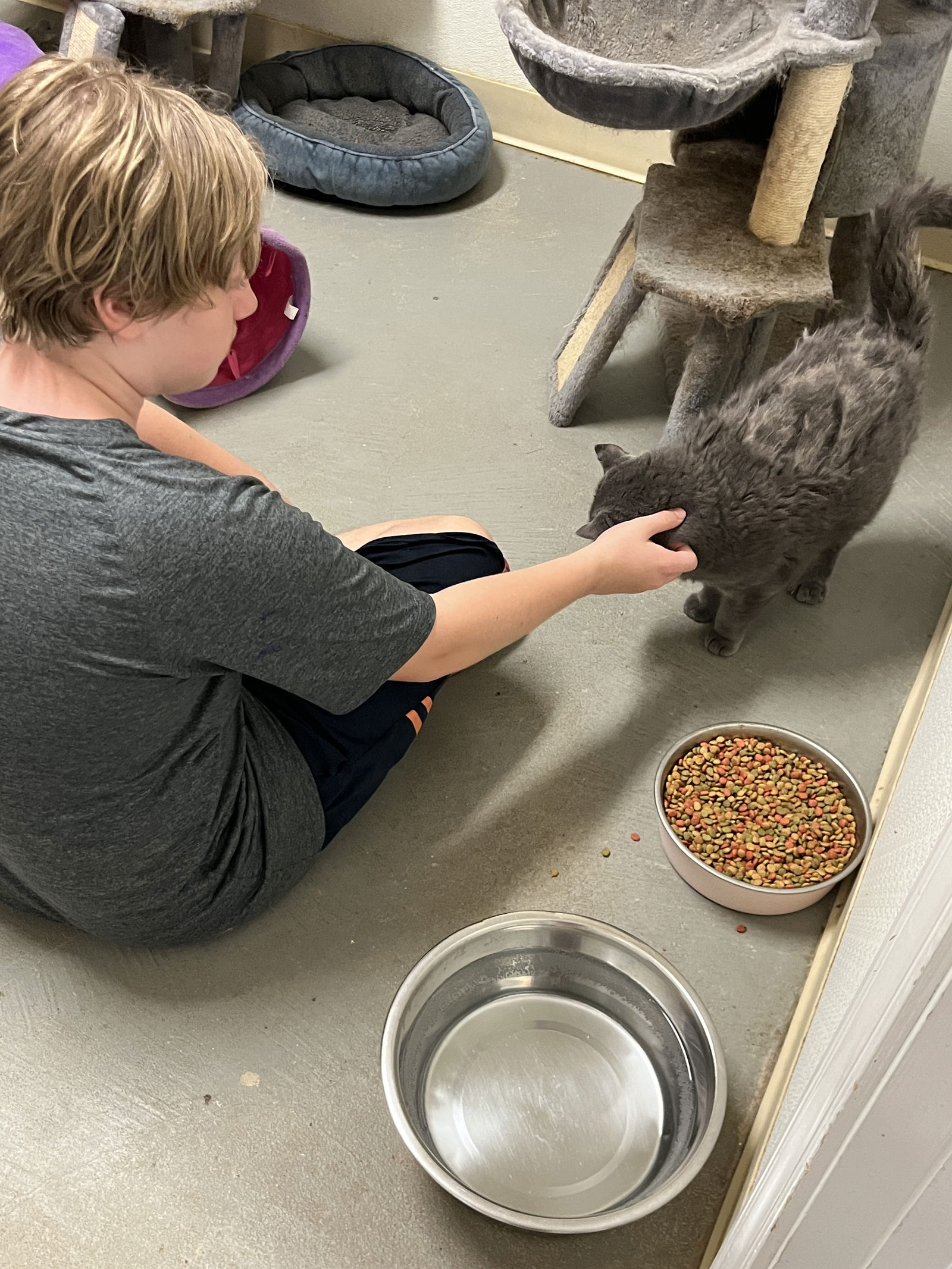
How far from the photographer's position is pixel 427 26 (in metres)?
2.95

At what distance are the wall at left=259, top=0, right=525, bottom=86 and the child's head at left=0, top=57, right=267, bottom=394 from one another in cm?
236

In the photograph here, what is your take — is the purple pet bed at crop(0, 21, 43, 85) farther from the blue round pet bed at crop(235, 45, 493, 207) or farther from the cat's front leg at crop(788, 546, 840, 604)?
the cat's front leg at crop(788, 546, 840, 604)

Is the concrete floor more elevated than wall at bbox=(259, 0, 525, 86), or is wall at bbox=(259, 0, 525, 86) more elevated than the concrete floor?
wall at bbox=(259, 0, 525, 86)

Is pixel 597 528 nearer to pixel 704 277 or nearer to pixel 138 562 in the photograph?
pixel 704 277

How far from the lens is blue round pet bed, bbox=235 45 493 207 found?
2594mm

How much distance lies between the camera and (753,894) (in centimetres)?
137

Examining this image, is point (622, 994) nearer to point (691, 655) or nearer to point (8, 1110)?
point (691, 655)

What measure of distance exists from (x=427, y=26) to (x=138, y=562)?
272 cm

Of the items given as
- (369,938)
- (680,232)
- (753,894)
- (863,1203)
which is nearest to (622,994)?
(753,894)

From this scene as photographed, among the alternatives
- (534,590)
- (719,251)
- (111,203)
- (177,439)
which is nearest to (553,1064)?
(534,590)

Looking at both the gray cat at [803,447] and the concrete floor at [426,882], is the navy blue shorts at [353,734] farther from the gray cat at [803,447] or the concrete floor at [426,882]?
the gray cat at [803,447]

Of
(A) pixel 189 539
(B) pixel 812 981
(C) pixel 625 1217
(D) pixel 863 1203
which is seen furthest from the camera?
(B) pixel 812 981

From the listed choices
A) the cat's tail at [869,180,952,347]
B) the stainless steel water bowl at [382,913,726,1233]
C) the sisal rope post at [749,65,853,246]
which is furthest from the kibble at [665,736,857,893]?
the sisal rope post at [749,65,853,246]

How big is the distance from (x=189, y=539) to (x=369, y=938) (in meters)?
0.73
